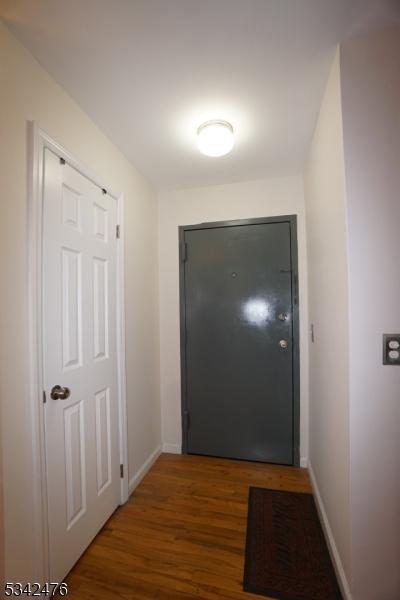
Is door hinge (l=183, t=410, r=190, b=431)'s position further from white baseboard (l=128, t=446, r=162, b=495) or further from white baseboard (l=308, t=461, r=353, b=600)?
white baseboard (l=308, t=461, r=353, b=600)

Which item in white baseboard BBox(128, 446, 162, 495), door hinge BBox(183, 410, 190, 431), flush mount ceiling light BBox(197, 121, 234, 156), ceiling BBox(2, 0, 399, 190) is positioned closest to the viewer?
ceiling BBox(2, 0, 399, 190)

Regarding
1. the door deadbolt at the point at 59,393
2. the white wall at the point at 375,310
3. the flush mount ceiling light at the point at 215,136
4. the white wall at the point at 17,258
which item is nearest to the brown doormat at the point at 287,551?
the white wall at the point at 375,310

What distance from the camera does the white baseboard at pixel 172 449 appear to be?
8.14ft

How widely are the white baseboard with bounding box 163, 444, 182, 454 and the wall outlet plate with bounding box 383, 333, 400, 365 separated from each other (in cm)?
202

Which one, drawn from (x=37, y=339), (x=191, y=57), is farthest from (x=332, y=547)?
(x=191, y=57)

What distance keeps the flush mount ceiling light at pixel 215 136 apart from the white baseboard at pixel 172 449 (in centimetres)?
243

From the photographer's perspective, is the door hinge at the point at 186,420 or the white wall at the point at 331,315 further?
the door hinge at the point at 186,420

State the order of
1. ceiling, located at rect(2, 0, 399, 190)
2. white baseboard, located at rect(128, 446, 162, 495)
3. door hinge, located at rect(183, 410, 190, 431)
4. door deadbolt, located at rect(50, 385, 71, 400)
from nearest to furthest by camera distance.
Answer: ceiling, located at rect(2, 0, 399, 190) < door deadbolt, located at rect(50, 385, 71, 400) < white baseboard, located at rect(128, 446, 162, 495) < door hinge, located at rect(183, 410, 190, 431)

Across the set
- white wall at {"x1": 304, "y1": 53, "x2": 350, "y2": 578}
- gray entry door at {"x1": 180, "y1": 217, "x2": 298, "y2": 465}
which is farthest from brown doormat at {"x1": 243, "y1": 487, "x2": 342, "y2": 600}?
gray entry door at {"x1": 180, "y1": 217, "x2": 298, "y2": 465}

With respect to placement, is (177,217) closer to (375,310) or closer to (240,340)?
(240,340)

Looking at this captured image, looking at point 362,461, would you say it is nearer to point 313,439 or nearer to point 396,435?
point 396,435

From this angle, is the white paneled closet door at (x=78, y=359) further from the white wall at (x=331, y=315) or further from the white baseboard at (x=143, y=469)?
the white wall at (x=331, y=315)

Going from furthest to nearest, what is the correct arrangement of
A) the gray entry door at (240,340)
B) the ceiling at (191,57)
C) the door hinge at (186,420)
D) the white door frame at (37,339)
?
the door hinge at (186,420)
the gray entry door at (240,340)
the white door frame at (37,339)
the ceiling at (191,57)

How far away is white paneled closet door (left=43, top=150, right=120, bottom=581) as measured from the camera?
1256 mm
